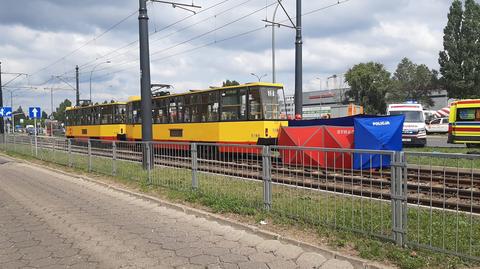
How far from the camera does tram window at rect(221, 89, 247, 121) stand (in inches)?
674

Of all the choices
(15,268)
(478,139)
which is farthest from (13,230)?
(478,139)

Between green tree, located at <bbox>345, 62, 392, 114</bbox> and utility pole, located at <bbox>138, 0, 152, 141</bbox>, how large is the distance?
54.0m

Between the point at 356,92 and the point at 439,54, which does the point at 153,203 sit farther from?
the point at 356,92

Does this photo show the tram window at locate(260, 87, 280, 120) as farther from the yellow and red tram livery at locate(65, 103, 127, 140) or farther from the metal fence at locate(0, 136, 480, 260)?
the yellow and red tram livery at locate(65, 103, 127, 140)

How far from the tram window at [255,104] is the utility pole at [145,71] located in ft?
14.2

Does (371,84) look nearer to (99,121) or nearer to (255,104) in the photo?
(99,121)

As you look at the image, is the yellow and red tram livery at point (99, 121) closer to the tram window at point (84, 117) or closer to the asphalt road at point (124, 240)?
the tram window at point (84, 117)

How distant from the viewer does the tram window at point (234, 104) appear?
17109mm

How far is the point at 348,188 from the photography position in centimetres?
614

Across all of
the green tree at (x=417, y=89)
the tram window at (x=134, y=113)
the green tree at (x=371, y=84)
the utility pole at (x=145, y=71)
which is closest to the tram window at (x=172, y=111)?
the tram window at (x=134, y=113)

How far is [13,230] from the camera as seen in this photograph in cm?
704

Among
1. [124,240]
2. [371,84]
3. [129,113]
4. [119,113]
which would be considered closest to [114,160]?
[124,240]

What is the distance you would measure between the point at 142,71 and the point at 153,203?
6.14m

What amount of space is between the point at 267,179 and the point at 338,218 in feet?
4.84
